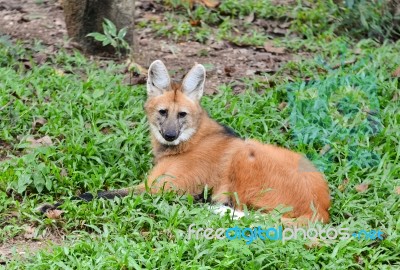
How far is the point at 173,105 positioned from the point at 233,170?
674 mm

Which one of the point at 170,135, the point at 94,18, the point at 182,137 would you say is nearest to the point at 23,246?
the point at 170,135

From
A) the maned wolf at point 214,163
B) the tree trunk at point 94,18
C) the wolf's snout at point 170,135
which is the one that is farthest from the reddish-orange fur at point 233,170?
the tree trunk at point 94,18

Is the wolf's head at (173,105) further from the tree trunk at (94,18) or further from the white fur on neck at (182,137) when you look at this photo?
the tree trunk at (94,18)

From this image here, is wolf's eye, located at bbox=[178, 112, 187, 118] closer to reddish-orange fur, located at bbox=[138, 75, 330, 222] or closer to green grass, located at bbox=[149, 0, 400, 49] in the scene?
reddish-orange fur, located at bbox=[138, 75, 330, 222]

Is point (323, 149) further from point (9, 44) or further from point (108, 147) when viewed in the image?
point (9, 44)

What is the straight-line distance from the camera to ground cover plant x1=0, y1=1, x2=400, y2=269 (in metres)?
4.11

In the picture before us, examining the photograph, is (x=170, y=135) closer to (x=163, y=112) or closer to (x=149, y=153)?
(x=163, y=112)

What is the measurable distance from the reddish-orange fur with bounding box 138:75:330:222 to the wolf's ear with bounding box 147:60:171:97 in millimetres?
50

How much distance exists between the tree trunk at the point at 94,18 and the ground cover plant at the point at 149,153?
0.81 ft

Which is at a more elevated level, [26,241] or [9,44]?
[9,44]

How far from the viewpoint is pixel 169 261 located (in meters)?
3.98

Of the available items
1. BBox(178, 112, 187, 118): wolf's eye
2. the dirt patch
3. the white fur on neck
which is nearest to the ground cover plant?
the dirt patch

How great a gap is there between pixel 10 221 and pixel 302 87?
2.96 meters

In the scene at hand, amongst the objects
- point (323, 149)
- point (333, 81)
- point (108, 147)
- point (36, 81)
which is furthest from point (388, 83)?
point (36, 81)
